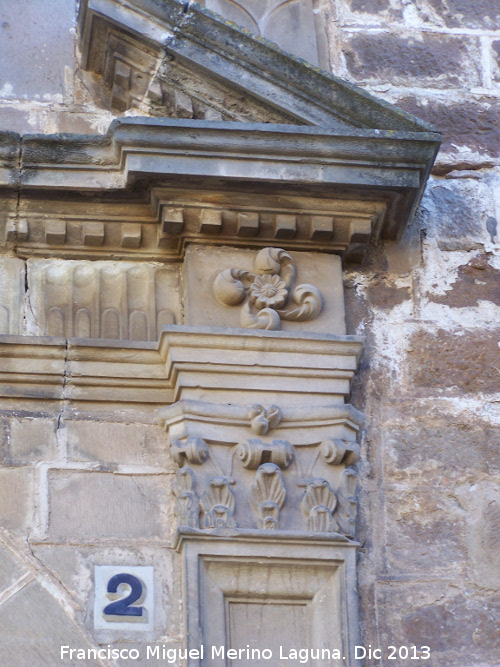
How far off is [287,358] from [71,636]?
948 millimetres

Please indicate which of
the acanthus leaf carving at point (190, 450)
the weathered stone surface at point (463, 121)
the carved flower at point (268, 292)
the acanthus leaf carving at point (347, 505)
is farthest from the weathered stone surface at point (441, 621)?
the weathered stone surface at point (463, 121)

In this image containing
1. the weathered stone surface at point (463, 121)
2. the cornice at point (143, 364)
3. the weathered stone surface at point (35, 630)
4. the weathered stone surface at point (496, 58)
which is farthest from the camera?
the weathered stone surface at point (496, 58)

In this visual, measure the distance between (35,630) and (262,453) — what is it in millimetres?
733

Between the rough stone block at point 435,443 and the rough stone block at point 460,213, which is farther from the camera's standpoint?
the rough stone block at point 460,213

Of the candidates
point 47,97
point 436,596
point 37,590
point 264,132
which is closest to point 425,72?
point 264,132

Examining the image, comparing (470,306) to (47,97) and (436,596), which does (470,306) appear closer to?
(436,596)

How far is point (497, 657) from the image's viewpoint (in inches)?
141

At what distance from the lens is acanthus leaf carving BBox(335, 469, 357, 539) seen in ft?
11.9

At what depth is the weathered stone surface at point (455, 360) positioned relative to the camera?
13.0 ft

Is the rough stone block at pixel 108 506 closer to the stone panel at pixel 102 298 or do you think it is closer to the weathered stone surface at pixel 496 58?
the stone panel at pixel 102 298

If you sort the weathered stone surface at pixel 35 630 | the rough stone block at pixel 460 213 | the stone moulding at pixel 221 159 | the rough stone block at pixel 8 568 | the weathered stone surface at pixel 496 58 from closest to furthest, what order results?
the weathered stone surface at pixel 35 630
the rough stone block at pixel 8 568
the stone moulding at pixel 221 159
the rough stone block at pixel 460 213
the weathered stone surface at pixel 496 58

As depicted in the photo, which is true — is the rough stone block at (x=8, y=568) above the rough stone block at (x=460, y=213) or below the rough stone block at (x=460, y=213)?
below

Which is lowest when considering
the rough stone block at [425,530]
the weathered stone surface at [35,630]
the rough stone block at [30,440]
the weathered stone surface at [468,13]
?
the weathered stone surface at [35,630]

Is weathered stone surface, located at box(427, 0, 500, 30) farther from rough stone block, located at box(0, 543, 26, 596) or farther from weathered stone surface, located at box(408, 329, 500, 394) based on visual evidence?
rough stone block, located at box(0, 543, 26, 596)
